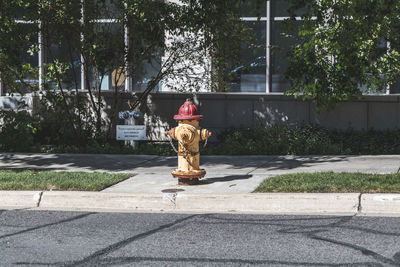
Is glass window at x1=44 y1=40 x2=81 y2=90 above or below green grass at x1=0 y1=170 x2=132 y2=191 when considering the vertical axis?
above

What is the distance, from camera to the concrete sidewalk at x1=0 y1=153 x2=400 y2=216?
7.36 m

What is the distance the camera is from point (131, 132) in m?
12.8

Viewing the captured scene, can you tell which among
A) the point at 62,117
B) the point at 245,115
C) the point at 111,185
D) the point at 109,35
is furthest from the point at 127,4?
the point at 111,185

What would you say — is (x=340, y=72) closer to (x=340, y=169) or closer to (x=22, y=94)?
(x=340, y=169)

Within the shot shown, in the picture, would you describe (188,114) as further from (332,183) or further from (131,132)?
(131,132)

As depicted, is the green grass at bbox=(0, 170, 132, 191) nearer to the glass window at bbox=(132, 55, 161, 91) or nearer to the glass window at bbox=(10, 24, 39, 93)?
the glass window at bbox=(10, 24, 39, 93)

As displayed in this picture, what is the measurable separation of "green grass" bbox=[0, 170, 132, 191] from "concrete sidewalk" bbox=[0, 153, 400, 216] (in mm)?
223

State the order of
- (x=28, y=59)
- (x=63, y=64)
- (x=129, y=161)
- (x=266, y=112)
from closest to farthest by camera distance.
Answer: (x=129, y=161) < (x=63, y=64) < (x=266, y=112) < (x=28, y=59)

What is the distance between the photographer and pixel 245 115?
1478cm

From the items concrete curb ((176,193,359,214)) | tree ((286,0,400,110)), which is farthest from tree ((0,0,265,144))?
concrete curb ((176,193,359,214))

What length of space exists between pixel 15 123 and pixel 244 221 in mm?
8321

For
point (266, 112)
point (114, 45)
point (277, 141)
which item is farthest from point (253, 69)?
point (114, 45)

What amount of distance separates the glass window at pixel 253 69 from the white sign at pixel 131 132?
124 inches

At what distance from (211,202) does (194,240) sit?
170 cm
